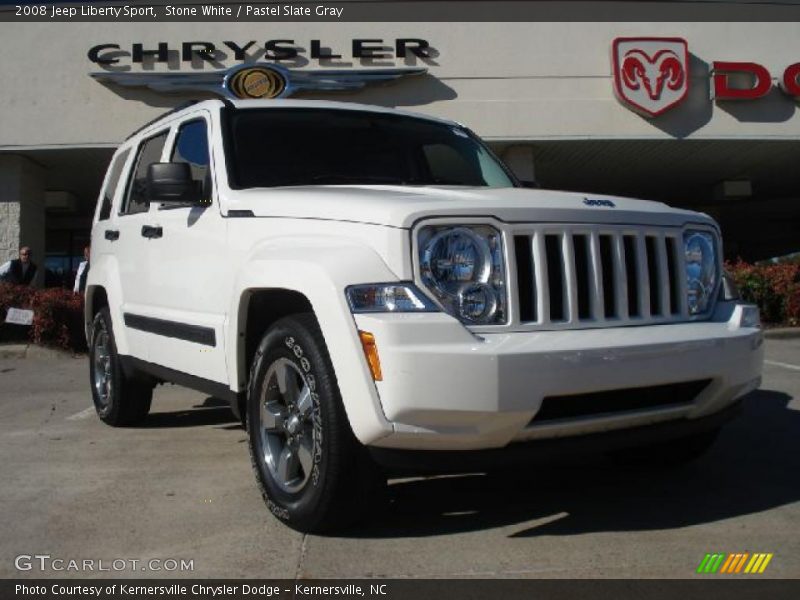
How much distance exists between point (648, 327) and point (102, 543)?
7.77 ft

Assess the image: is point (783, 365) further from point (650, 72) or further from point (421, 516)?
point (650, 72)

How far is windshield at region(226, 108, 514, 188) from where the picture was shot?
408 centimetres

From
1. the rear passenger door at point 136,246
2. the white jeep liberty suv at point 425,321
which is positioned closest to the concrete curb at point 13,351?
the rear passenger door at point 136,246

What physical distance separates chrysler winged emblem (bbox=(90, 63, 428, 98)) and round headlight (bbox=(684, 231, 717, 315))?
9.94m

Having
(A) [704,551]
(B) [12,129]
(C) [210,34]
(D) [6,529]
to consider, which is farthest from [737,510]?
(B) [12,129]

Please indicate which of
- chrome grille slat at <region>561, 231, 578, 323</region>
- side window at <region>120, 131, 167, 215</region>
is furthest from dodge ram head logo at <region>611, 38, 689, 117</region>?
chrome grille slat at <region>561, 231, 578, 323</region>

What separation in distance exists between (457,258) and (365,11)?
36.3ft

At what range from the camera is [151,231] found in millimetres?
4559

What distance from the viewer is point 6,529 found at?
3.41 metres

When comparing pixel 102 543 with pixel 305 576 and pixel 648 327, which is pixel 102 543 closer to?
pixel 305 576

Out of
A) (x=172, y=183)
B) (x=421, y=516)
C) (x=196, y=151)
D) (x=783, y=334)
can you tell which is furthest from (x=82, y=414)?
(x=783, y=334)
